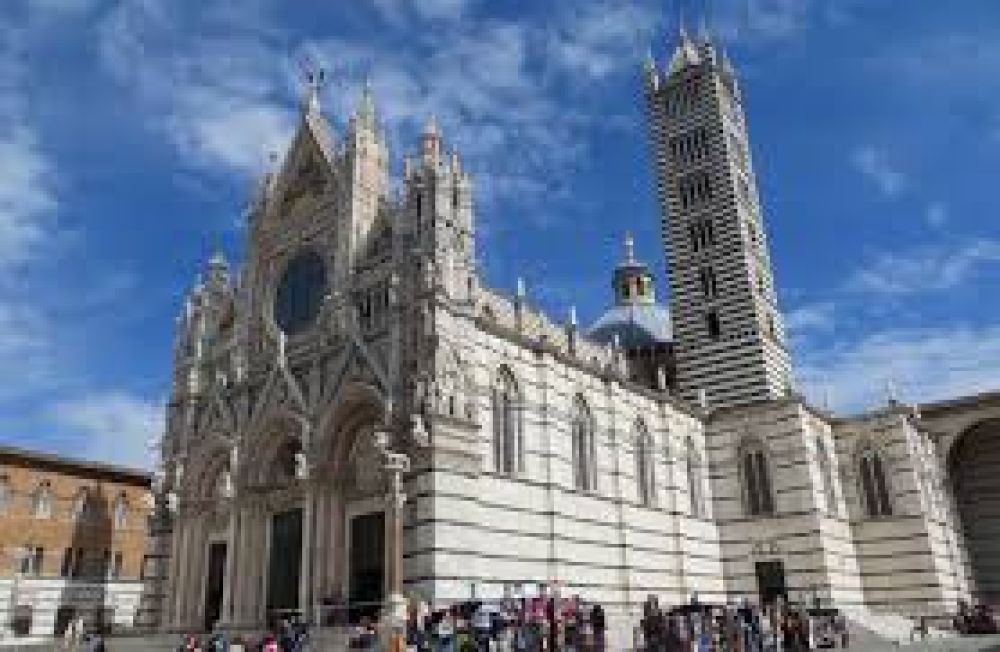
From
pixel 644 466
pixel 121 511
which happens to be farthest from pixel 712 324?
pixel 121 511

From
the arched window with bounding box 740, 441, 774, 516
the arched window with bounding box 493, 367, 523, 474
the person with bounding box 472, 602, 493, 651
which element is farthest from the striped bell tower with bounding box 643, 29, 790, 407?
the person with bounding box 472, 602, 493, 651

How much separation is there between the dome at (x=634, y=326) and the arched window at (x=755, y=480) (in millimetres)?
11573

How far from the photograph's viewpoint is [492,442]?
24625 mm

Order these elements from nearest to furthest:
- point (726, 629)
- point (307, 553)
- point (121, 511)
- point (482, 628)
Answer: point (482, 628) → point (726, 629) → point (307, 553) → point (121, 511)

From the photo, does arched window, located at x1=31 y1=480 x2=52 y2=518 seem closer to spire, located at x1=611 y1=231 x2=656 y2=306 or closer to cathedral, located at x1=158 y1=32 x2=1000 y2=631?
cathedral, located at x1=158 y1=32 x2=1000 y2=631

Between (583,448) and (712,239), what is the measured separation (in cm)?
1517

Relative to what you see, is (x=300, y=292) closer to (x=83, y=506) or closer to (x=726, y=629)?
Answer: (x=83, y=506)

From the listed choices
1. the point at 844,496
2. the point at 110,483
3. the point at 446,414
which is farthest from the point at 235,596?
the point at 844,496

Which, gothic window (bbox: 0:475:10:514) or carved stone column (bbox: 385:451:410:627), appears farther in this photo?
gothic window (bbox: 0:475:10:514)

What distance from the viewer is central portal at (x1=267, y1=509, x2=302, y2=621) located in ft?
84.0

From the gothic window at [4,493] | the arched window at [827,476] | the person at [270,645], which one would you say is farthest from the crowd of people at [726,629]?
the gothic window at [4,493]

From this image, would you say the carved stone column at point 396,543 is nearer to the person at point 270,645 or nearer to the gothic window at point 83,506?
the person at point 270,645

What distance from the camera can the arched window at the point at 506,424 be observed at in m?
25.0

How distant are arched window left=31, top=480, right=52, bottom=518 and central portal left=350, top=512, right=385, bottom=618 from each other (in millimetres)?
18722
